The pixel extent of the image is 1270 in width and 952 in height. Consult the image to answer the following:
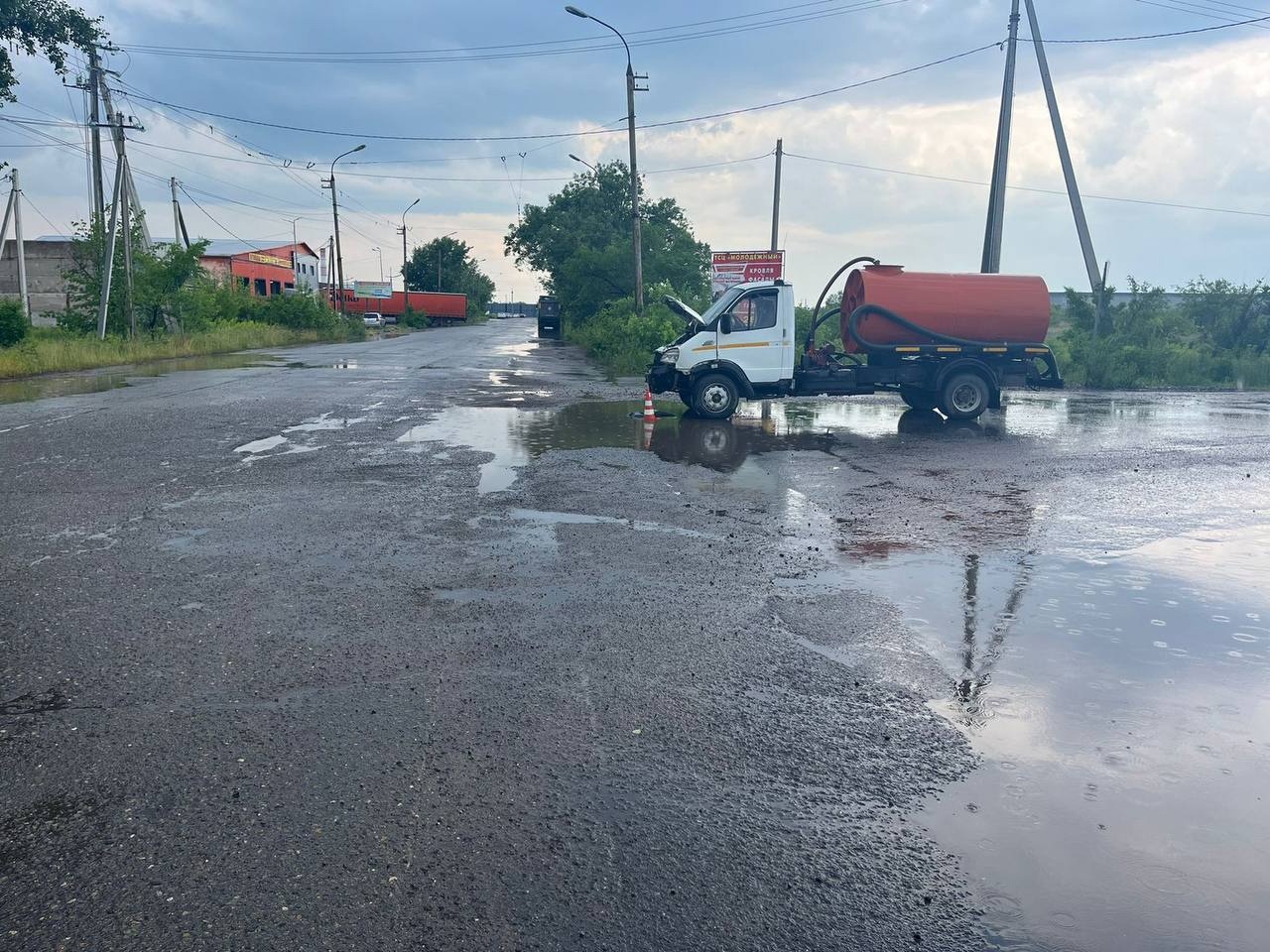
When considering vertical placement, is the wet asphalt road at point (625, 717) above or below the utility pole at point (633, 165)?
below

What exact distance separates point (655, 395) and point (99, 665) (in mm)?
17691

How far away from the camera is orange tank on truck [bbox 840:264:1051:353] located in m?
17.8

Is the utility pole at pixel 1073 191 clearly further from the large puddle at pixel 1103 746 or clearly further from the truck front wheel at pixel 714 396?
the large puddle at pixel 1103 746

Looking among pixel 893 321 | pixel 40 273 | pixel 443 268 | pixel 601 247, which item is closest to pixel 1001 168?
pixel 893 321

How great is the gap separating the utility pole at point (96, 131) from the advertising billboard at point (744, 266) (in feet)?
65.0

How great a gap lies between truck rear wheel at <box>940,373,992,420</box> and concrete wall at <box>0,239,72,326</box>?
221ft

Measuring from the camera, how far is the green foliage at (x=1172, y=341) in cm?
2950

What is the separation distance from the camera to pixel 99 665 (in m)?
5.30

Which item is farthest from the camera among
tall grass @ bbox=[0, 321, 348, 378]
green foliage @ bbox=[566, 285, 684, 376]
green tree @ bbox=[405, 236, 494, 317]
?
green tree @ bbox=[405, 236, 494, 317]

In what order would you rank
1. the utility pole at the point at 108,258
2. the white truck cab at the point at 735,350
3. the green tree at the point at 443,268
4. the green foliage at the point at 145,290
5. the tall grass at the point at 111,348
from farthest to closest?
the green tree at the point at 443,268 < the green foliage at the point at 145,290 < the utility pole at the point at 108,258 < the tall grass at the point at 111,348 < the white truck cab at the point at 735,350

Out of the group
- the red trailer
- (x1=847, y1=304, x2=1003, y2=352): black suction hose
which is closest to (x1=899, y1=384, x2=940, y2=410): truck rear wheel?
(x1=847, y1=304, x2=1003, y2=352): black suction hose

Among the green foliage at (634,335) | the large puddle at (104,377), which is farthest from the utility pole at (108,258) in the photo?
the green foliage at (634,335)

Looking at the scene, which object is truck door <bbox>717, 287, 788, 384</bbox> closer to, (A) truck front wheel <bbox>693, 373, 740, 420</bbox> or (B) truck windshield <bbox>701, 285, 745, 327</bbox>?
(B) truck windshield <bbox>701, 285, 745, 327</bbox>

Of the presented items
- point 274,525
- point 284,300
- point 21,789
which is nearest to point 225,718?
point 21,789
